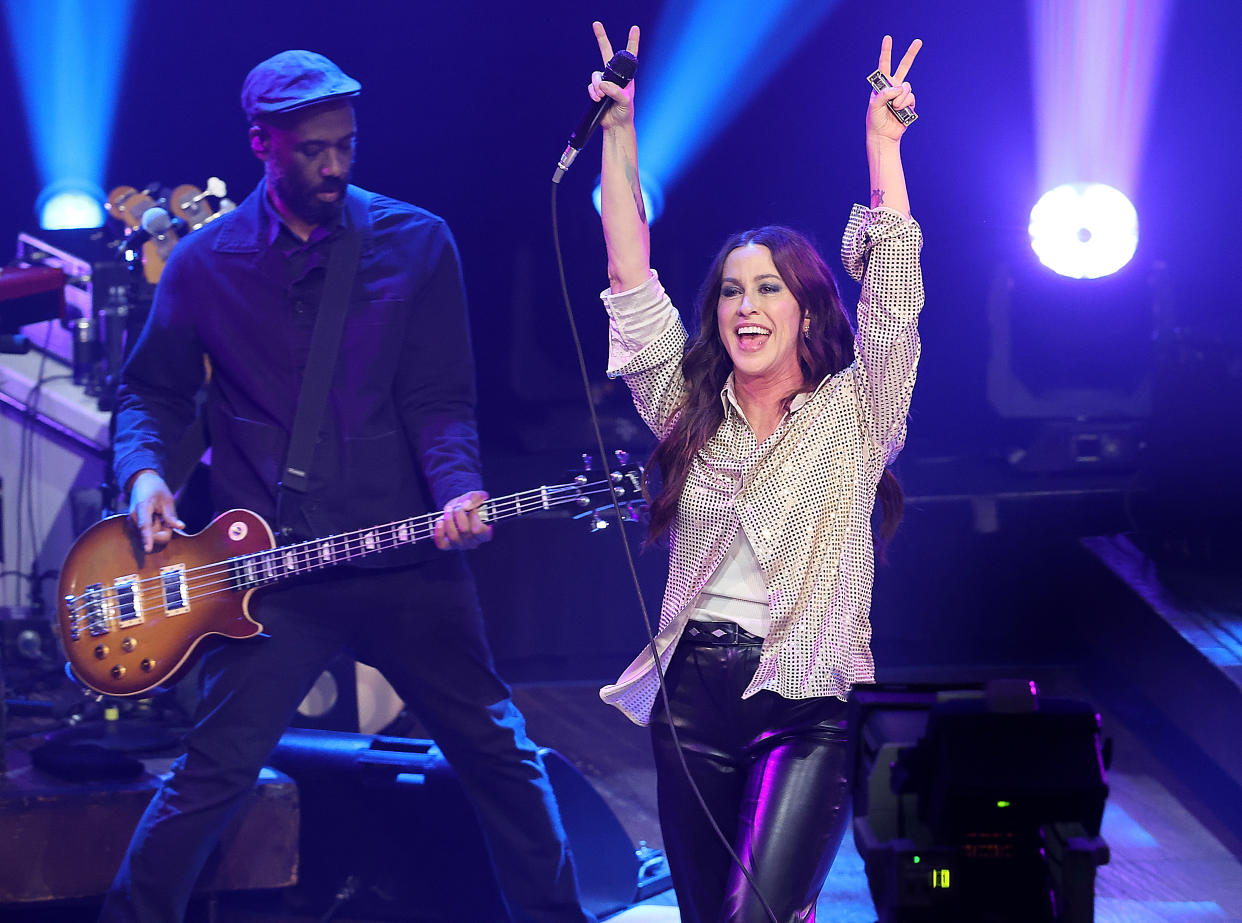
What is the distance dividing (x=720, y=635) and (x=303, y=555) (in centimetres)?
136

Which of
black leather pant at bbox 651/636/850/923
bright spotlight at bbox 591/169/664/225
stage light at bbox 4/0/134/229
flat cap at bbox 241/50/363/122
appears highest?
stage light at bbox 4/0/134/229

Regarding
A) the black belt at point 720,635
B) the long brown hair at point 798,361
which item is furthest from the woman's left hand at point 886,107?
the black belt at point 720,635

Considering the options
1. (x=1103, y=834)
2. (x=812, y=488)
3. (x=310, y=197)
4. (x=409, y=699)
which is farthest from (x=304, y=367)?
(x=1103, y=834)

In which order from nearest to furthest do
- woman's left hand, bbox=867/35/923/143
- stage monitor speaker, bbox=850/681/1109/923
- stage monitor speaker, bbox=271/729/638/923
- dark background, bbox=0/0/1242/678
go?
stage monitor speaker, bbox=850/681/1109/923, woman's left hand, bbox=867/35/923/143, stage monitor speaker, bbox=271/729/638/923, dark background, bbox=0/0/1242/678

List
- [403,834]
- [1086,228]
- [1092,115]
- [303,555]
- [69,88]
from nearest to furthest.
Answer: [303,555] → [403,834] → [1086,228] → [1092,115] → [69,88]

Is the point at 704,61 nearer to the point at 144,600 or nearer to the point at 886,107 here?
the point at 886,107

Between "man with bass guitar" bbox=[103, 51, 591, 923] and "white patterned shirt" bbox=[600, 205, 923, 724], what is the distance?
82 cm

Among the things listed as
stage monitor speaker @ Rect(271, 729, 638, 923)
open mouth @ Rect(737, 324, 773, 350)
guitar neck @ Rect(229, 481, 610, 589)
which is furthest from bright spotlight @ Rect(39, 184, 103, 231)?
open mouth @ Rect(737, 324, 773, 350)

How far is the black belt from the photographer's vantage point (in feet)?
8.61

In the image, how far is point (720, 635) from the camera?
8.64ft

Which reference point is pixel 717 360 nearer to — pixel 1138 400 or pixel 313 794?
pixel 313 794

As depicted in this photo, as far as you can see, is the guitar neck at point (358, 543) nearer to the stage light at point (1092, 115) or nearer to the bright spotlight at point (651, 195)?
Result: the bright spotlight at point (651, 195)

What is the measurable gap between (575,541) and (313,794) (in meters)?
2.40

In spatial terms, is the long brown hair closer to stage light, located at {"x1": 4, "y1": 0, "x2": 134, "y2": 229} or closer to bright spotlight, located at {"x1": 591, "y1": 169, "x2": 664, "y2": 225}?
bright spotlight, located at {"x1": 591, "y1": 169, "x2": 664, "y2": 225}
